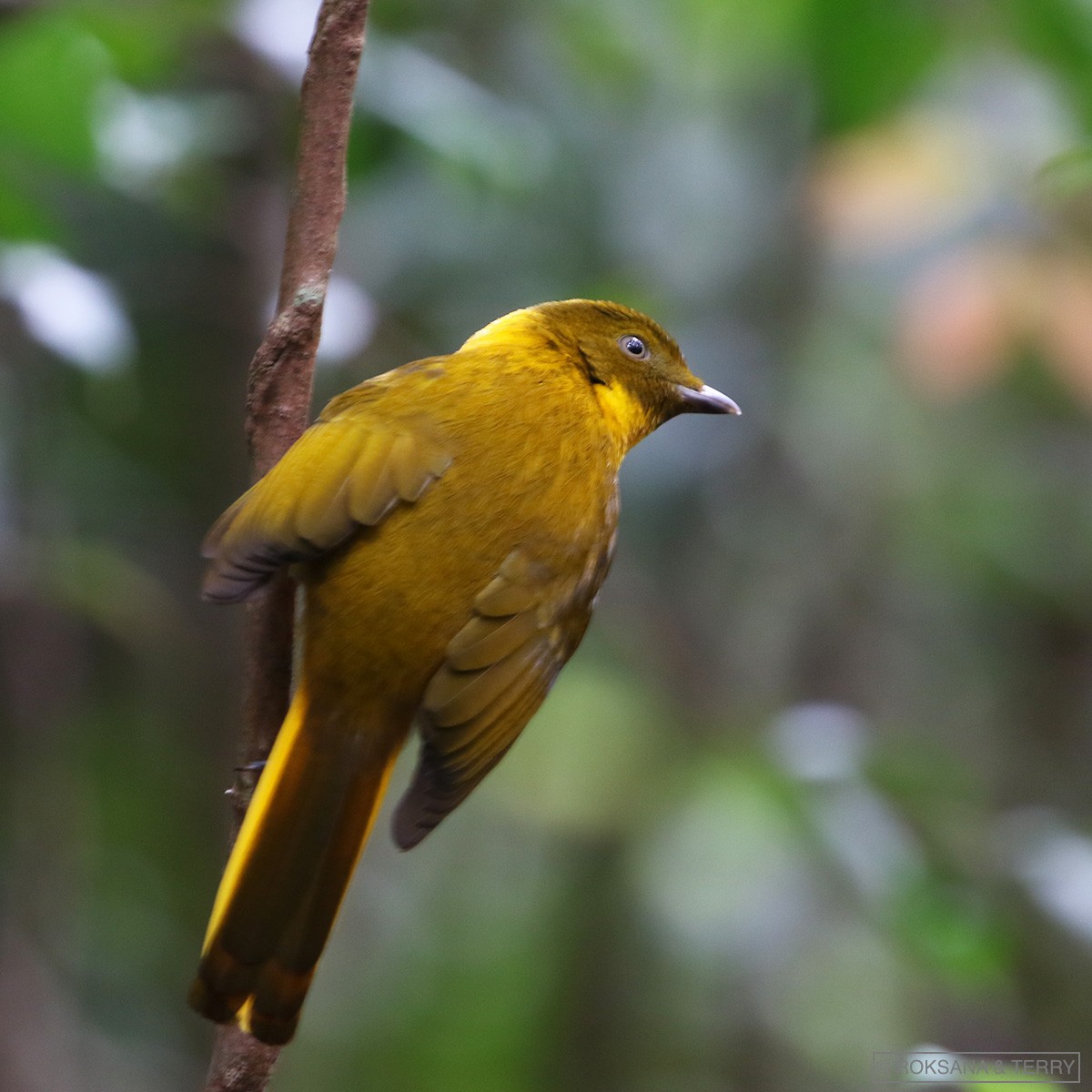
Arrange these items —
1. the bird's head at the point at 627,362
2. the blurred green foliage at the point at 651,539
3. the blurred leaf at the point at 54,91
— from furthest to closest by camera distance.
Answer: the blurred green foliage at the point at 651,539 < the bird's head at the point at 627,362 < the blurred leaf at the point at 54,91

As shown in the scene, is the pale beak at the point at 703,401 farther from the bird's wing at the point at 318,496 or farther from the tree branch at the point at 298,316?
the tree branch at the point at 298,316

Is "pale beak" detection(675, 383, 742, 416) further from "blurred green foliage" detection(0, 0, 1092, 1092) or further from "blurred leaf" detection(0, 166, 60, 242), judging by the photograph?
"blurred leaf" detection(0, 166, 60, 242)

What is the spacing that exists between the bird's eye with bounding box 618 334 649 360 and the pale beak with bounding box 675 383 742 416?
4.1 inches

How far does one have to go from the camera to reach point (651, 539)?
15.6 feet

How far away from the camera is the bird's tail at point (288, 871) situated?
198 centimetres

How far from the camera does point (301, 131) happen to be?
86.7 inches

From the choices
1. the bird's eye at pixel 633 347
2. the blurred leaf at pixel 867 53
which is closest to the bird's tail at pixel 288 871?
the bird's eye at pixel 633 347

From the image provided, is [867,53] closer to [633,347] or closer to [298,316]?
[633,347]

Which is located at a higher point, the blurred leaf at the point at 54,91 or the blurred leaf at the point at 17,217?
the blurred leaf at the point at 54,91

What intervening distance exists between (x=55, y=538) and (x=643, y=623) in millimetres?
1912

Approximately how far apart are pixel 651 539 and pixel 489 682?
2.49 metres

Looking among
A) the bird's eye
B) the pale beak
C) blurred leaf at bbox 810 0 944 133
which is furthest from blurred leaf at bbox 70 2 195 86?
blurred leaf at bbox 810 0 944 133

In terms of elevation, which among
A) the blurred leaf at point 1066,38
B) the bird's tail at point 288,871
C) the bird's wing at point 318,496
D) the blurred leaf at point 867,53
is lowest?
the bird's tail at point 288,871

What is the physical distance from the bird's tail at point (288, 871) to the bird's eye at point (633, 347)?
1234 millimetres
